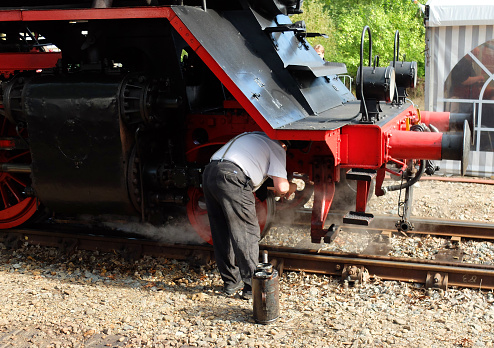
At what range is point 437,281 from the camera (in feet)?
14.4

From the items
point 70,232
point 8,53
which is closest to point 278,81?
point 70,232

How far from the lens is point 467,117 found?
5.63 m

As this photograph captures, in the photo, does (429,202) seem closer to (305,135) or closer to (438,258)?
(438,258)

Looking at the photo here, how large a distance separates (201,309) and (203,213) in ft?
4.18

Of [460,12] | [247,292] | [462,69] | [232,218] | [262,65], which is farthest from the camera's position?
[462,69]

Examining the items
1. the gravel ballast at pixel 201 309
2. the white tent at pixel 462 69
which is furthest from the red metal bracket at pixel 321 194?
the white tent at pixel 462 69

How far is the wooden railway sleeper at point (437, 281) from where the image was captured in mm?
4379

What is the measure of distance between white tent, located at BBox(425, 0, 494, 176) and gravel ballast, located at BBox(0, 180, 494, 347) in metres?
3.95

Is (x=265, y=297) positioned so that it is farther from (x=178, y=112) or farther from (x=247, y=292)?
(x=178, y=112)

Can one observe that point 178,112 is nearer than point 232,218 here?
No

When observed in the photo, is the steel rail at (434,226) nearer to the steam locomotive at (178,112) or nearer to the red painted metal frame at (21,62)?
the steam locomotive at (178,112)

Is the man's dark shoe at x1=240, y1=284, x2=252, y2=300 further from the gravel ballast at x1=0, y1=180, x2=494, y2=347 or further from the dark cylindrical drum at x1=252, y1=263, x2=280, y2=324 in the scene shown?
the dark cylindrical drum at x1=252, y1=263, x2=280, y2=324

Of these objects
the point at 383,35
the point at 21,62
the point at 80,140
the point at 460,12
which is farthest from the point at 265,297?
the point at 383,35

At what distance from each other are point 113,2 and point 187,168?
1.52 metres
